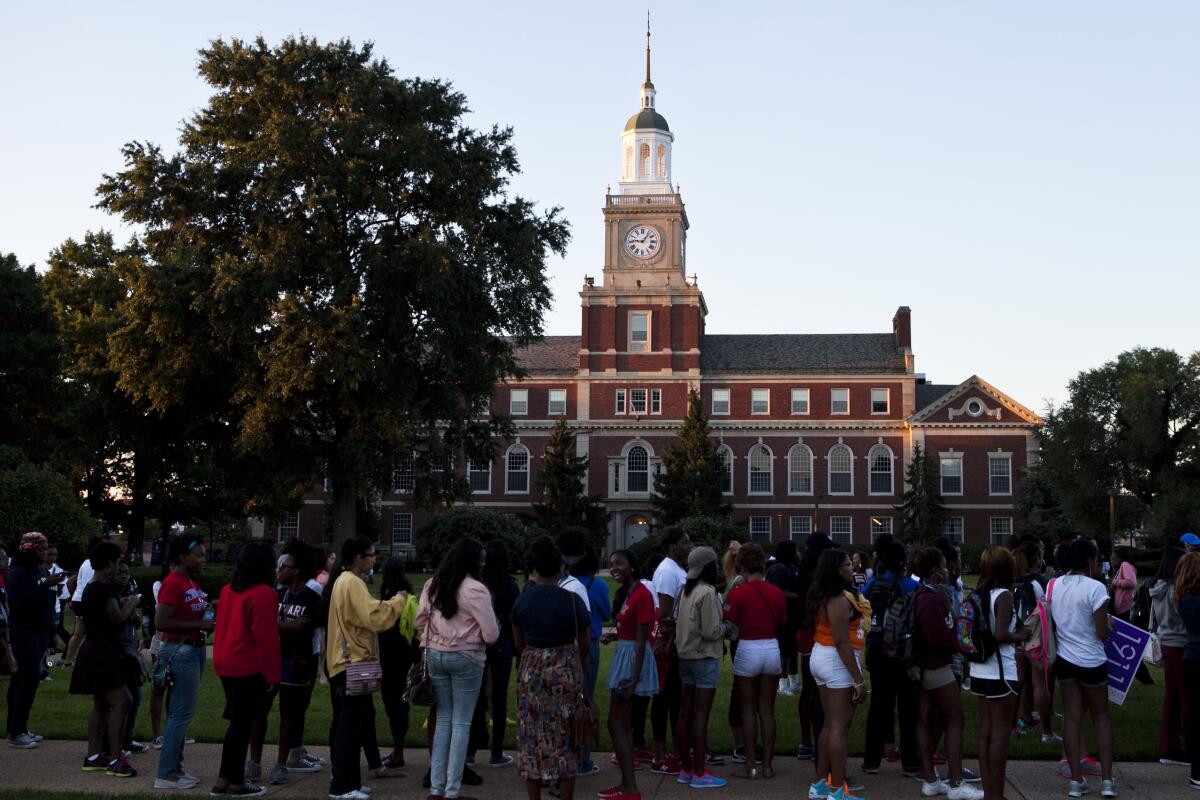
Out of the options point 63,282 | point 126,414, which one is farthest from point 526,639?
point 63,282

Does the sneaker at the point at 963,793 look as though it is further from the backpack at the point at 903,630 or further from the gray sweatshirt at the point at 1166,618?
the gray sweatshirt at the point at 1166,618

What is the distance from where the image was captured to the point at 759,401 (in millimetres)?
66688

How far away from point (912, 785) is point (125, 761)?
6917 mm

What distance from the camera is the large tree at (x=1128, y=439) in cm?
5525

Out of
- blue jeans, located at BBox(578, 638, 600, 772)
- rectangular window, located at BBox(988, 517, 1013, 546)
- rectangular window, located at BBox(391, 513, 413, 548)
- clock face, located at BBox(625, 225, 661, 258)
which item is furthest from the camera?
rectangular window, located at BBox(391, 513, 413, 548)

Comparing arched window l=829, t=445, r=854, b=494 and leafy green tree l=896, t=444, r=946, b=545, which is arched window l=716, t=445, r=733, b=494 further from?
leafy green tree l=896, t=444, r=946, b=545

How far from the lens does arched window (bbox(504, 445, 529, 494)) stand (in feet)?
222

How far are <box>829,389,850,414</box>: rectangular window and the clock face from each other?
1280 cm

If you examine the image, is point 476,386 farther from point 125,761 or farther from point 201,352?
point 125,761

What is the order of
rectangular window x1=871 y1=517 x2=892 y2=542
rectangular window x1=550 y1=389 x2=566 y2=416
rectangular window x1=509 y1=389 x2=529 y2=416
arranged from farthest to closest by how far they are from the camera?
rectangular window x1=509 y1=389 x2=529 y2=416, rectangular window x1=550 y1=389 x2=566 y2=416, rectangular window x1=871 y1=517 x2=892 y2=542

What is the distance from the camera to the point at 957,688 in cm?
969

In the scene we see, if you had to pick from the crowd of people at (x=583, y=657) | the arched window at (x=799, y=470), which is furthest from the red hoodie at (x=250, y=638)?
the arched window at (x=799, y=470)

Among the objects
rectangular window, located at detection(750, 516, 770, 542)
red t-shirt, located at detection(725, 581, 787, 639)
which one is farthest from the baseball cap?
rectangular window, located at detection(750, 516, 770, 542)

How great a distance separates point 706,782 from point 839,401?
57712 mm
